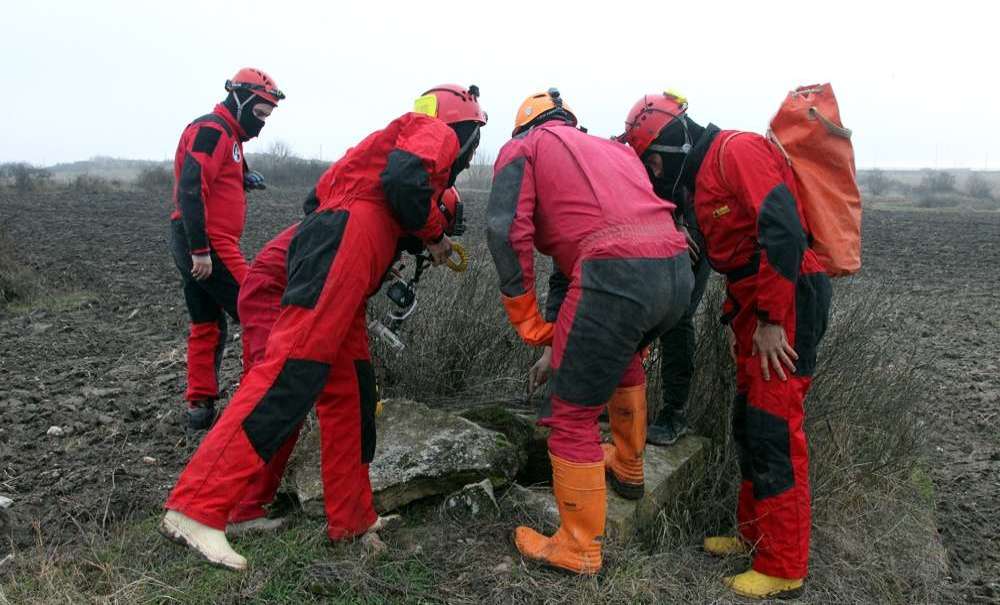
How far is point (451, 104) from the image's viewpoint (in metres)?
3.47

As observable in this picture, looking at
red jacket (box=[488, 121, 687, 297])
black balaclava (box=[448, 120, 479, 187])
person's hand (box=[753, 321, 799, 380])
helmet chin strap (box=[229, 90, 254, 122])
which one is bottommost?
person's hand (box=[753, 321, 799, 380])

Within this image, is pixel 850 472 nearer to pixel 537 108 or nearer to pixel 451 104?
pixel 537 108

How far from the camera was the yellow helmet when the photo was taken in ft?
12.0

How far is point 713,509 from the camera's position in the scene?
407 centimetres

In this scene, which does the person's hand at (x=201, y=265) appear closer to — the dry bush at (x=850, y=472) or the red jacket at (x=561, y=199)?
the red jacket at (x=561, y=199)

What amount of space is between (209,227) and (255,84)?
1083 millimetres

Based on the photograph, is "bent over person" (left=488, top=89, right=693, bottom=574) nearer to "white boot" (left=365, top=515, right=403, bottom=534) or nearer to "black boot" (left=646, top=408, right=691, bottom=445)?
"white boot" (left=365, top=515, right=403, bottom=534)

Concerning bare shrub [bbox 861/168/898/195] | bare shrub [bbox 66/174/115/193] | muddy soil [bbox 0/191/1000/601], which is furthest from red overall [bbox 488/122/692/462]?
bare shrub [bbox 861/168/898/195]

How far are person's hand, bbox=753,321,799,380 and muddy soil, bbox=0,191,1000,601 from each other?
1.90 m

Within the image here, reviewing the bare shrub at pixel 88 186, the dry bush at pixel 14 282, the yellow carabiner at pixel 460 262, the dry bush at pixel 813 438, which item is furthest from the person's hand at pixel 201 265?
the bare shrub at pixel 88 186

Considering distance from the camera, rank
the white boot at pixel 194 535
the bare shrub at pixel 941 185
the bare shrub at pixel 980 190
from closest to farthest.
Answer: the white boot at pixel 194 535
the bare shrub at pixel 980 190
the bare shrub at pixel 941 185

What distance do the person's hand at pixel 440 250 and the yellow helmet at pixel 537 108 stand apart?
2.20ft

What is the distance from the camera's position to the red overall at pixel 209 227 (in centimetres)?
503

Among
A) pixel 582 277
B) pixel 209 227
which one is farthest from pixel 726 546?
pixel 209 227
